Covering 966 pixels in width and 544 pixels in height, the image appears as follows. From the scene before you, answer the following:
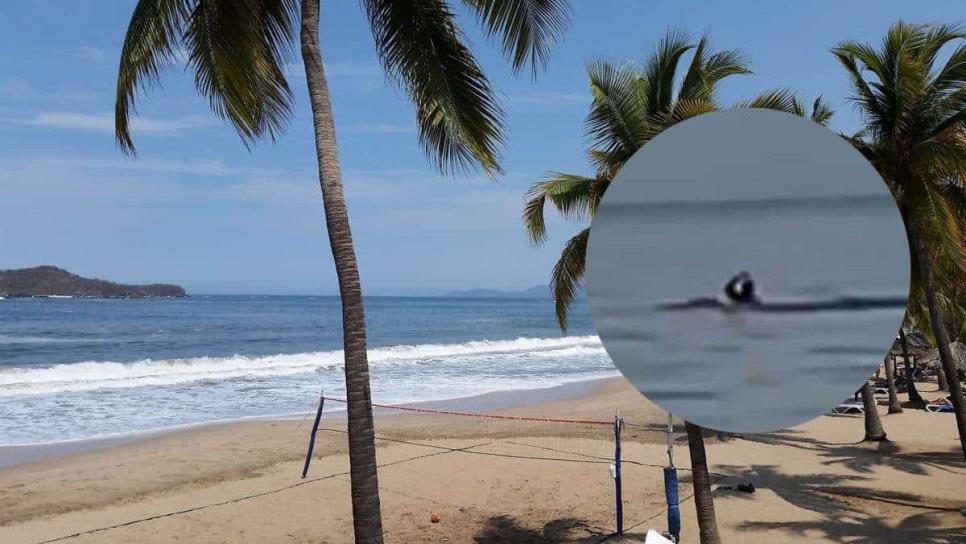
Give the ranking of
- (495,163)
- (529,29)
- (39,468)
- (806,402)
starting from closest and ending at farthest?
(806,402) → (529,29) → (495,163) → (39,468)

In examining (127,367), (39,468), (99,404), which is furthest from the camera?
(127,367)

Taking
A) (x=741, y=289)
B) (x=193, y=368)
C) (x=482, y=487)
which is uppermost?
(x=741, y=289)

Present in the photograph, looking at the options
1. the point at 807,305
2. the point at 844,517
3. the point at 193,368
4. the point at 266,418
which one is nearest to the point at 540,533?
the point at 844,517

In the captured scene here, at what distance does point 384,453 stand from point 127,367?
29.6 m

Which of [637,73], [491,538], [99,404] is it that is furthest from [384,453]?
[99,404]

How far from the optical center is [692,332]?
4.17ft

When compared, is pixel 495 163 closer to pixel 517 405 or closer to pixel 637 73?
pixel 637 73

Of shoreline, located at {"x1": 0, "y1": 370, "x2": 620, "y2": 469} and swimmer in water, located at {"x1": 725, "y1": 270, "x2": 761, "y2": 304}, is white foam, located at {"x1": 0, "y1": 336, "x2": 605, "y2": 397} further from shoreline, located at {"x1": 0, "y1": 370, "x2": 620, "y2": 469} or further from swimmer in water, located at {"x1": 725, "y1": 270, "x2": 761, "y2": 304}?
swimmer in water, located at {"x1": 725, "y1": 270, "x2": 761, "y2": 304}

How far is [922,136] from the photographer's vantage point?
9.20 m

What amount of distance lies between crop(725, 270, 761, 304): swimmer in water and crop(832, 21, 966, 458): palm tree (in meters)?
8.21

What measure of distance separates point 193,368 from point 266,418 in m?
19.0

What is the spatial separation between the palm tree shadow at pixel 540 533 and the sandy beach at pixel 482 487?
0.13ft

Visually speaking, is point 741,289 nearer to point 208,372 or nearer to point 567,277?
point 567,277

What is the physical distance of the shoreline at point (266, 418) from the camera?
53.7 feet
